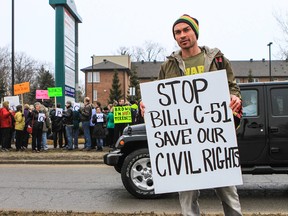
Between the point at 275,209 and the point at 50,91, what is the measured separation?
52.8ft

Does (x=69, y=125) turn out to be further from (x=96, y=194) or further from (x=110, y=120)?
(x=96, y=194)

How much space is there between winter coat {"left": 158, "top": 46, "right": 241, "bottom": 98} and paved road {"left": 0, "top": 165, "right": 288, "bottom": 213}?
2.89 metres

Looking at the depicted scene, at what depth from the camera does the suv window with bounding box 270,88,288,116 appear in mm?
6758

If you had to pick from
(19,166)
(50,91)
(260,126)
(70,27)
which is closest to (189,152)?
(260,126)

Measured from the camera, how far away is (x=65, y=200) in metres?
6.66

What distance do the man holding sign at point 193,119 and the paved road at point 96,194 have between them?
269 centimetres

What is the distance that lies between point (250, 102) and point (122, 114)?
27.7 ft

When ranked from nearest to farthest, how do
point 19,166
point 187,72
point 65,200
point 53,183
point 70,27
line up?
1. point 187,72
2. point 65,200
3. point 53,183
4. point 19,166
5. point 70,27

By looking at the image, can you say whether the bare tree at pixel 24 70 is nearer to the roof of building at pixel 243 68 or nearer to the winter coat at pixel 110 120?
the roof of building at pixel 243 68

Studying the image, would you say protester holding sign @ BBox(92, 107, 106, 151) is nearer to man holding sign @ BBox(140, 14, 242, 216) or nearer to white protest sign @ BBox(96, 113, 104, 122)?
white protest sign @ BBox(96, 113, 104, 122)

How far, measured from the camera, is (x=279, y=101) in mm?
6809

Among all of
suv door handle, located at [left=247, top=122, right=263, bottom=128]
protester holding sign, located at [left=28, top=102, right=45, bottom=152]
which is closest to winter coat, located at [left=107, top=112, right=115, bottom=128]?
protester holding sign, located at [left=28, top=102, right=45, bottom=152]

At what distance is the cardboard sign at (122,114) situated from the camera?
14734 mm

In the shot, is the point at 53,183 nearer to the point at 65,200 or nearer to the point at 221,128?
the point at 65,200
